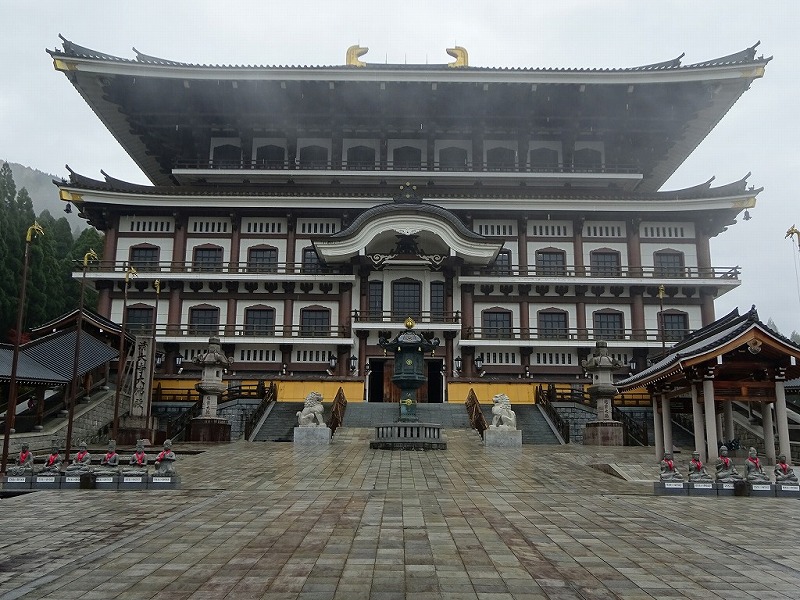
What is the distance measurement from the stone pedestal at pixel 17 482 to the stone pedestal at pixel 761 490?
15.9 m

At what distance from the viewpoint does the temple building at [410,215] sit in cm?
3803

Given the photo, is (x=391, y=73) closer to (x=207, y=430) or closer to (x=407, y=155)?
(x=407, y=155)

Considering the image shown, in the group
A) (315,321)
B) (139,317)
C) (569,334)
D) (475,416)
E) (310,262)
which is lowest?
(475,416)

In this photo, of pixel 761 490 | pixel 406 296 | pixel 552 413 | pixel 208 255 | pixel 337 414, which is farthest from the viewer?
pixel 208 255

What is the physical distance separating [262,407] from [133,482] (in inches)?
612

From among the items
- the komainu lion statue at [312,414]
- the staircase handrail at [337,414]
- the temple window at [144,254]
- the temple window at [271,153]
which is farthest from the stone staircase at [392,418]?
the temple window at [271,153]

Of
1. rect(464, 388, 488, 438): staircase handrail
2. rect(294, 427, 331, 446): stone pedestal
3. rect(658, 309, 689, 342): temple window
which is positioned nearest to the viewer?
rect(294, 427, 331, 446): stone pedestal

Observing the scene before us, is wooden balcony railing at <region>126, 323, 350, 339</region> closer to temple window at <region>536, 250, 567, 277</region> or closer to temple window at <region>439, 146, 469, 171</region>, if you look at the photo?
temple window at <region>536, 250, 567, 277</region>

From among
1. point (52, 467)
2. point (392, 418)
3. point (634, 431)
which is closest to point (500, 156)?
point (392, 418)

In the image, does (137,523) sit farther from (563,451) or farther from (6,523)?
(563,451)

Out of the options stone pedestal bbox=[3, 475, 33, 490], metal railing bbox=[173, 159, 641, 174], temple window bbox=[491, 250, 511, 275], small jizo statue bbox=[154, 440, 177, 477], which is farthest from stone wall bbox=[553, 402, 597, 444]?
stone pedestal bbox=[3, 475, 33, 490]

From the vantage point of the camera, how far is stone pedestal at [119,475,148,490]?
13672 mm

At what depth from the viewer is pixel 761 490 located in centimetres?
1341

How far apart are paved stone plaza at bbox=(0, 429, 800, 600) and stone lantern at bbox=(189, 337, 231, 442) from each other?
10205 mm
